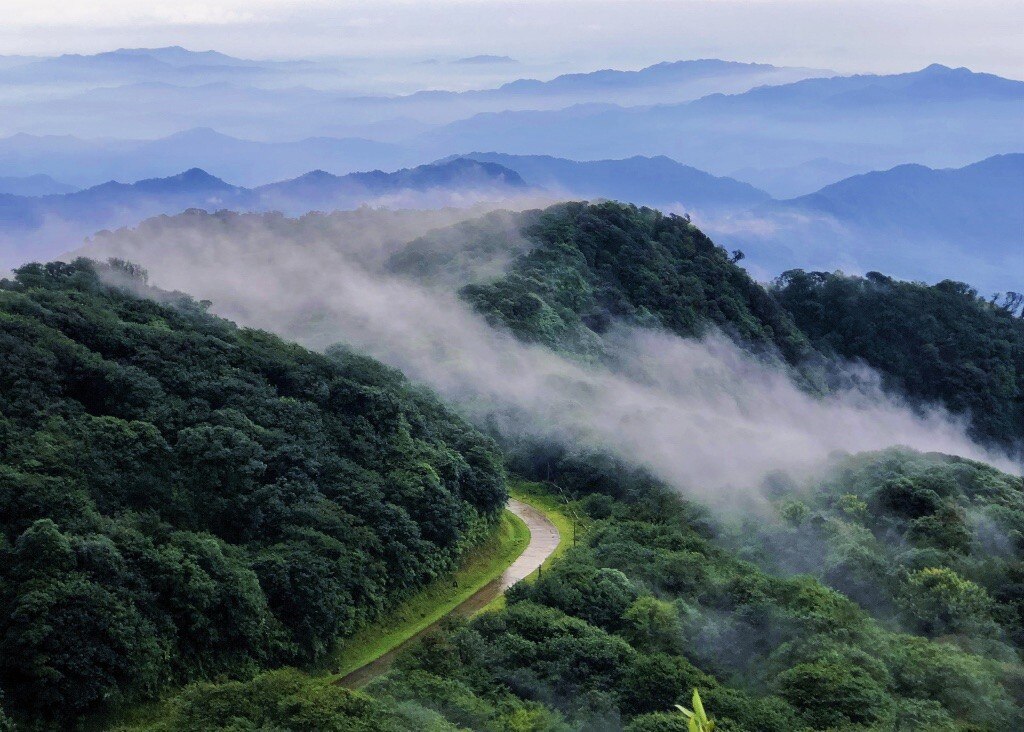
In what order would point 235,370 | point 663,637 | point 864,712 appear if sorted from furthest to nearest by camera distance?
1. point 235,370
2. point 663,637
3. point 864,712

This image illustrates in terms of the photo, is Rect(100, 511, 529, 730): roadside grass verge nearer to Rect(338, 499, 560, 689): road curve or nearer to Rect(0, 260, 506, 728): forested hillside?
Rect(338, 499, 560, 689): road curve

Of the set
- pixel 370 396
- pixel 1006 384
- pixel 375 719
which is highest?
pixel 370 396

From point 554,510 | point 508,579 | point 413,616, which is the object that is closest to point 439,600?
point 413,616

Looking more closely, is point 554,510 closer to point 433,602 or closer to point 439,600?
point 439,600

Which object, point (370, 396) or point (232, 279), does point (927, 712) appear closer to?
point (370, 396)

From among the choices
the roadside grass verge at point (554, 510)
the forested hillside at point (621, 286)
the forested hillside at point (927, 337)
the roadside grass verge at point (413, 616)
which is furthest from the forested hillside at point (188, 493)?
the forested hillside at point (927, 337)

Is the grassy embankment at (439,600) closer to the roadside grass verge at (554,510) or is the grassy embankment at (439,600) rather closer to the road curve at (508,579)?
the roadside grass verge at (554,510)

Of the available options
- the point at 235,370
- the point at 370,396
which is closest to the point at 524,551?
the point at 370,396
